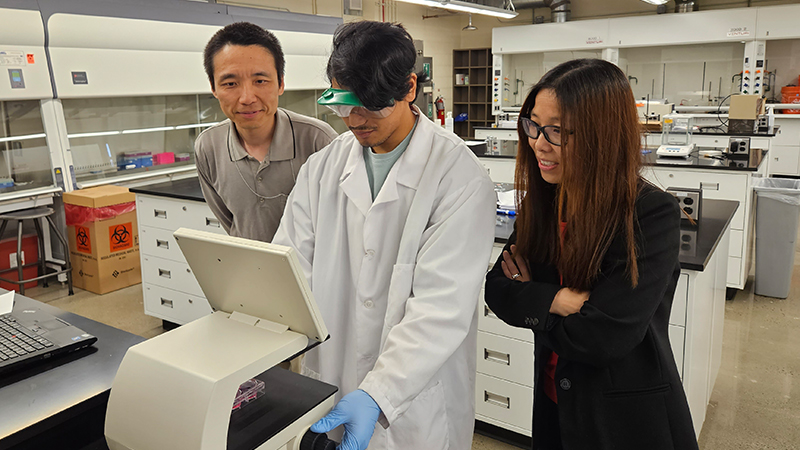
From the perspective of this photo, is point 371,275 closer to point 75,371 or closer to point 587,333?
point 587,333

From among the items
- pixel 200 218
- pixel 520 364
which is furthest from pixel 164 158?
pixel 520 364

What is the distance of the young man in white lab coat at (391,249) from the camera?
1086 mm

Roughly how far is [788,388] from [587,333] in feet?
7.07

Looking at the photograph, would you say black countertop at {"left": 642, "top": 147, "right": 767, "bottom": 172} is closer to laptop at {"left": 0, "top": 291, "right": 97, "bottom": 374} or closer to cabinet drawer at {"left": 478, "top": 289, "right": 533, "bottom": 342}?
cabinet drawer at {"left": 478, "top": 289, "right": 533, "bottom": 342}

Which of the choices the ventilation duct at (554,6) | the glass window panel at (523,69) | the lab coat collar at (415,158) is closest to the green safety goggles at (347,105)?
the lab coat collar at (415,158)

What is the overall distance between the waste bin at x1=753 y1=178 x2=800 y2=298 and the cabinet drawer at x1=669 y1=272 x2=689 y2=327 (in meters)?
2.09

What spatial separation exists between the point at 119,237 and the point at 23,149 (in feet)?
3.18

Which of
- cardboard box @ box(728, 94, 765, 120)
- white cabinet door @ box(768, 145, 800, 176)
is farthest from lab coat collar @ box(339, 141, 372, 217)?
white cabinet door @ box(768, 145, 800, 176)

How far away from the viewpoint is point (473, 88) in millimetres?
10047

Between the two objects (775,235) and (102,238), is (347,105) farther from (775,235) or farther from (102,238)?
(102,238)

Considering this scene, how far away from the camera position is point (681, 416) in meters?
1.20

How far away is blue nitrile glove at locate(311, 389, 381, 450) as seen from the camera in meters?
0.97

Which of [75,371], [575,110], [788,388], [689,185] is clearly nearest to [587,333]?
[575,110]

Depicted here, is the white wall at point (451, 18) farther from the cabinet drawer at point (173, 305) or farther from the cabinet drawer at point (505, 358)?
the cabinet drawer at point (505, 358)
